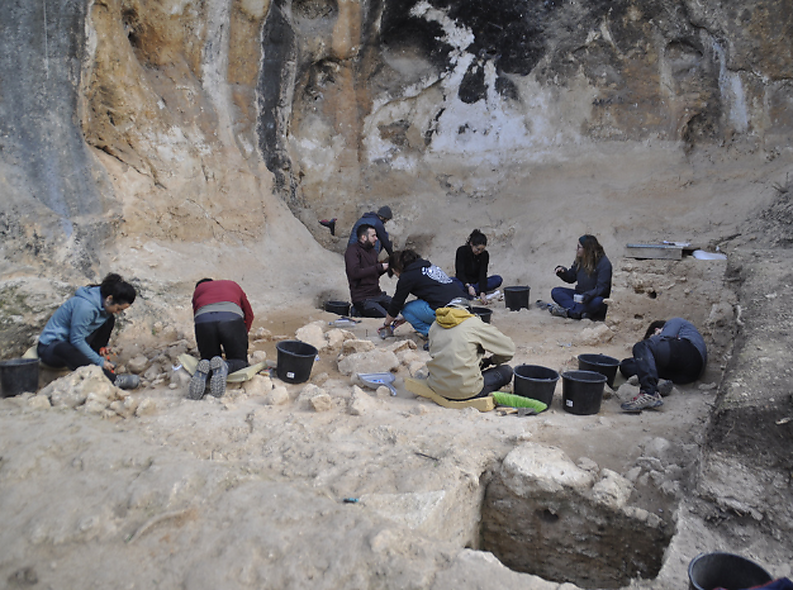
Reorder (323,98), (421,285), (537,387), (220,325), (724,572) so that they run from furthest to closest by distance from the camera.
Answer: (323,98) < (421,285) < (220,325) < (537,387) < (724,572)

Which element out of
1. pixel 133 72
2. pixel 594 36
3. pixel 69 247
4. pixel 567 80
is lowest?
pixel 69 247

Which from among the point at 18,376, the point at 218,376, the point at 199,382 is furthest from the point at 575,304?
the point at 18,376

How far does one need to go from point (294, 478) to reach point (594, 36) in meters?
9.89

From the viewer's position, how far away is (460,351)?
434 centimetres

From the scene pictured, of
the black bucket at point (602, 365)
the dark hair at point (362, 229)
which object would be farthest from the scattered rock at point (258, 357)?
the black bucket at point (602, 365)

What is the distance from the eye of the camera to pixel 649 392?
452 centimetres

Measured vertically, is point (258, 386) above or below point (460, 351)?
below

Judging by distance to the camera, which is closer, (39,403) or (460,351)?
(39,403)

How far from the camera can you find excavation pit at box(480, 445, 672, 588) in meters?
3.24

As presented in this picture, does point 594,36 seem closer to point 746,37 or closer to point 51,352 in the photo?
point 746,37

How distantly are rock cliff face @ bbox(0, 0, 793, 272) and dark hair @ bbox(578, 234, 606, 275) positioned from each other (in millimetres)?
4048

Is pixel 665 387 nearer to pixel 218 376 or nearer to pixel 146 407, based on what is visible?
pixel 218 376

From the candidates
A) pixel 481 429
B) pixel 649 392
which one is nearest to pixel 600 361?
pixel 649 392

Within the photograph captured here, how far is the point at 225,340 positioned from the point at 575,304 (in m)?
4.79
